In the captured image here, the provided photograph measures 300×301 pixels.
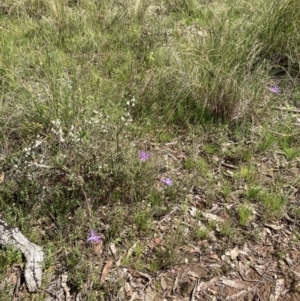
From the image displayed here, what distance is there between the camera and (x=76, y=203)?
2893 millimetres

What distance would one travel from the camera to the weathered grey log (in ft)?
8.27

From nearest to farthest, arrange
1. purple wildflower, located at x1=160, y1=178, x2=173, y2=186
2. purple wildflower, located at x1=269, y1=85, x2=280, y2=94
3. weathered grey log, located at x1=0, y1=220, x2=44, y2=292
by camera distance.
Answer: weathered grey log, located at x1=0, y1=220, x2=44, y2=292
purple wildflower, located at x1=160, y1=178, x2=173, y2=186
purple wildflower, located at x1=269, y1=85, x2=280, y2=94

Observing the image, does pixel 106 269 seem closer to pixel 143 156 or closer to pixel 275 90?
pixel 143 156

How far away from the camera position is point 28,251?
2.61 m

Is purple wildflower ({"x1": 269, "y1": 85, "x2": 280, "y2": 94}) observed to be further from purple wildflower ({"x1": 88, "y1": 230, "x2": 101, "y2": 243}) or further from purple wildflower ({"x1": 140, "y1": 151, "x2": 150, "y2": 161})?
purple wildflower ({"x1": 88, "y1": 230, "x2": 101, "y2": 243})

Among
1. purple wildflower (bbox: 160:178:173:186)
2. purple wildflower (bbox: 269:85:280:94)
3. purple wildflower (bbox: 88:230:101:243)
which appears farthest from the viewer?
purple wildflower (bbox: 269:85:280:94)

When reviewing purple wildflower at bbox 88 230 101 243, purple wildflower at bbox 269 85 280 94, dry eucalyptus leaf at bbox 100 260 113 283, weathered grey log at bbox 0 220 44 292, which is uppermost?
purple wildflower at bbox 269 85 280 94

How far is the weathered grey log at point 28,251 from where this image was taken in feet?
8.27

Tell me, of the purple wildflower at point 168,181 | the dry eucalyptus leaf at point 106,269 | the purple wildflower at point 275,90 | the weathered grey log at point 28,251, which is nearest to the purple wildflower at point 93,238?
the dry eucalyptus leaf at point 106,269

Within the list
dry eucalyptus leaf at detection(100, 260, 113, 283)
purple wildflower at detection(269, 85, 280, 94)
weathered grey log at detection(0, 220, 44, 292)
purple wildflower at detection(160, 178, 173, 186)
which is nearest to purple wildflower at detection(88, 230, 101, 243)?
dry eucalyptus leaf at detection(100, 260, 113, 283)

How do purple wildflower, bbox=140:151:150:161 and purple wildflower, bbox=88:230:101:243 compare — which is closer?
purple wildflower, bbox=88:230:101:243

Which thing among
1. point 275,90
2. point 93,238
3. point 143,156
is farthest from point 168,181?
point 275,90

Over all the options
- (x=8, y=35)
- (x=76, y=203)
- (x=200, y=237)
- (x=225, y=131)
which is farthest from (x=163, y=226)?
(x=8, y=35)

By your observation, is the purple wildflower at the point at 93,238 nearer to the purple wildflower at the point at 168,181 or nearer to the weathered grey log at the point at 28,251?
the weathered grey log at the point at 28,251
